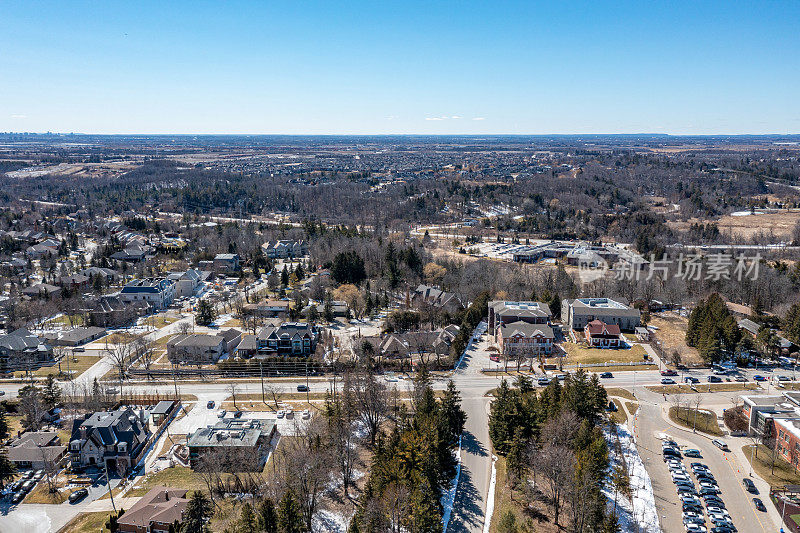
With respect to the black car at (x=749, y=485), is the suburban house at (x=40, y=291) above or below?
above

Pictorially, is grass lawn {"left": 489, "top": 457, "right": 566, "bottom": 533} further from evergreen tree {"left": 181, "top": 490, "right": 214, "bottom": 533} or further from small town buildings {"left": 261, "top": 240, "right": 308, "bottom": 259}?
small town buildings {"left": 261, "top": 240, "right": 308, "bottom": 259}

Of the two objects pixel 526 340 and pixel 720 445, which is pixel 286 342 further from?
pixel 720 445

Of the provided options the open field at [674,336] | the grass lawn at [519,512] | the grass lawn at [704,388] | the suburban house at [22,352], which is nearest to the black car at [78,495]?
the grass lawn at [519,512]

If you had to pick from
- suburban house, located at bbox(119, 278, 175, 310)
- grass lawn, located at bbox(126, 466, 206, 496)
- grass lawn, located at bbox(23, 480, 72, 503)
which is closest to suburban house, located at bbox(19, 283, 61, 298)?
suburban house, located at bbox(119, 278, 175, 310)

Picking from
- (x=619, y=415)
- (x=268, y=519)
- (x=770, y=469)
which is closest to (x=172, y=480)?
(x=268, y=519)

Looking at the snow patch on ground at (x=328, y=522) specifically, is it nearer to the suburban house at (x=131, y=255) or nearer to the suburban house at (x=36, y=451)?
the suburban house at (x=36, y=451)
